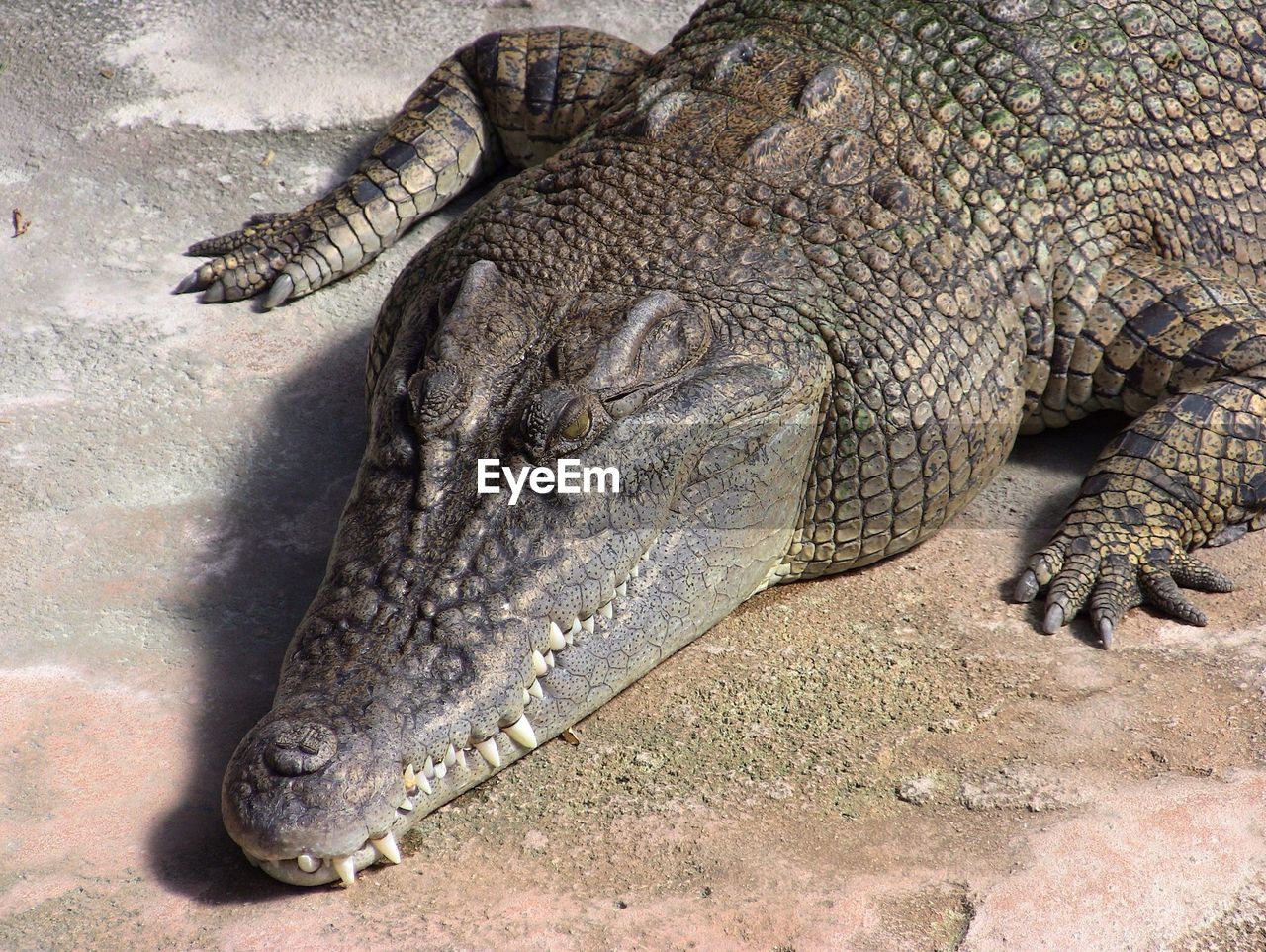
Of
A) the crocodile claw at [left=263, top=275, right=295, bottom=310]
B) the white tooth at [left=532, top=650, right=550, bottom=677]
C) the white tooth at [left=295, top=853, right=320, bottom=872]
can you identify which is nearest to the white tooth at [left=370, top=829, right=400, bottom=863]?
the white tooth at [left=295, top=853, right=320, bottom=872]

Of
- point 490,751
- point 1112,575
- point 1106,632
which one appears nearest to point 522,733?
point 490,751

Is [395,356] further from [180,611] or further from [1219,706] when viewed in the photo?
[1219,706]

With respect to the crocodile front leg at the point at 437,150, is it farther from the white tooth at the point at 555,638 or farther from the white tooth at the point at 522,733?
the white tooth at the point at 522,733

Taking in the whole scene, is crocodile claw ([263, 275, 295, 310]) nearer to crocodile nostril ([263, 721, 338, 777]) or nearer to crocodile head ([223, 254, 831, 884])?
crocodile head ([223, 254, 831, 884])

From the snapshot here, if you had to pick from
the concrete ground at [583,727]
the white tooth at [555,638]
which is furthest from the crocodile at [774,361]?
the concrete ground at [583,727]

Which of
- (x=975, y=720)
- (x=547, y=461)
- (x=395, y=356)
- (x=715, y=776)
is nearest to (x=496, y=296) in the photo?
(x=395, y=356)

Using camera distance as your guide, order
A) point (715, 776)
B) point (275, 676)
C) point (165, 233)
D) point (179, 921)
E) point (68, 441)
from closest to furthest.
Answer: point (179, 921) → point (715, 776) → point (275, 676) → point (68, 441) → point (165, 233)

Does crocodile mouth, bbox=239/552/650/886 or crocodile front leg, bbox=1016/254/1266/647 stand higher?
crocodile front leg, bbox=1016/254/1266/647
